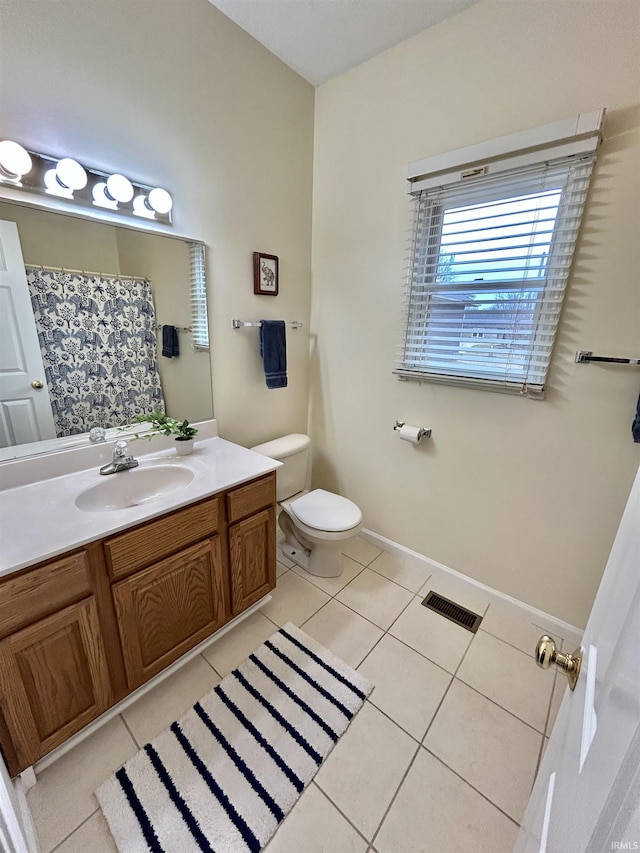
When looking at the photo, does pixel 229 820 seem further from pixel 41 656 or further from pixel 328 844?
pixel 41 656

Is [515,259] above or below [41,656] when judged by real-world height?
above

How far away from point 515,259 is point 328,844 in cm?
216

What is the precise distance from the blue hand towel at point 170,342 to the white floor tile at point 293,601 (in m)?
1.37

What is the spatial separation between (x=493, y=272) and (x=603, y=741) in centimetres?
166

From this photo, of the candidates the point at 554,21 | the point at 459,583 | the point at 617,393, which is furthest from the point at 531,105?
the point at 459,583

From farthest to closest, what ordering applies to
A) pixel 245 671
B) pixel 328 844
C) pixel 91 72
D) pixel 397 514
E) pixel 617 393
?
pixel 397 514, pixel 245 671, pixel 617 393, pixel 91 72, pixel 328 844

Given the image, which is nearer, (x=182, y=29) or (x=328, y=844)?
(x=328, y=844)

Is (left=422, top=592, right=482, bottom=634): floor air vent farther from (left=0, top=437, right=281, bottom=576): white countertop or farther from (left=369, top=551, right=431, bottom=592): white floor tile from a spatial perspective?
(left=0, top=437, right=281, bottom=576): white countertop

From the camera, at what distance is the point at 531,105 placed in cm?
138

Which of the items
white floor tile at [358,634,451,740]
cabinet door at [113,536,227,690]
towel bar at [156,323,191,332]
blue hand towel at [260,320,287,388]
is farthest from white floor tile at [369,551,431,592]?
towel bar at [156,323,191,332]

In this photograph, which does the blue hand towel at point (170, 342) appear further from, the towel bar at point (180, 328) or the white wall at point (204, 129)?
the white wall at point (204, 129)

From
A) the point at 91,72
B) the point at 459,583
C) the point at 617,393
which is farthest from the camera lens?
the point at 459,583

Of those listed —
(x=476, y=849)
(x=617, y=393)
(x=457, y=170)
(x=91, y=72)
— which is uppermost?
(x=91, y=72)

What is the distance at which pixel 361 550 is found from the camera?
2303mm
